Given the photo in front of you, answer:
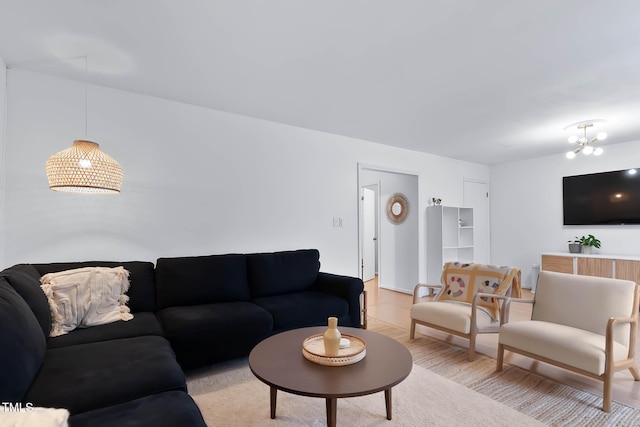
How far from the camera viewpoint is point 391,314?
437cm

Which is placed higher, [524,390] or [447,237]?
[447,237]

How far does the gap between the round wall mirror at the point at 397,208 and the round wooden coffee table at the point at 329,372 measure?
12.9ft

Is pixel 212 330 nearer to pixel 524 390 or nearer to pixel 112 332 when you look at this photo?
pixel 112 332

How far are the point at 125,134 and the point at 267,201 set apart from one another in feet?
5.09

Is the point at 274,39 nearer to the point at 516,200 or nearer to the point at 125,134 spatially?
the point at 125,134

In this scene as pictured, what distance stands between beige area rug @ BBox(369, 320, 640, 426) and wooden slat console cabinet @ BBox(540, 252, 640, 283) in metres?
3.31

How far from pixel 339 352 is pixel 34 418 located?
4.41 feet

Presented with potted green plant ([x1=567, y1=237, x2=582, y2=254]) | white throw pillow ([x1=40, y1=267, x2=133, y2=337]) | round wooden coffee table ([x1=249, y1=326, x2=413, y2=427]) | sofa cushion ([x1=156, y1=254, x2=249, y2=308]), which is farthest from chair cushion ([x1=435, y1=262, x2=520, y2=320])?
potted green plant ([x1=567, y1=237, x2=582, y2=254])

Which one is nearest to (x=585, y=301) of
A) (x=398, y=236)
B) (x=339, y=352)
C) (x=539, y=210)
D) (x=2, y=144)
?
(x=339, y=352)

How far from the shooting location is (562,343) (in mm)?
2246

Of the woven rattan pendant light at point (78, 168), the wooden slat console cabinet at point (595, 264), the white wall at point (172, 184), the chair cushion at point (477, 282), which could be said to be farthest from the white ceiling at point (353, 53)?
the wooden slat console cabinet at point (595, 264)

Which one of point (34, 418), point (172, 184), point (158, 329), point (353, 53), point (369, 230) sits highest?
point (353, 53)

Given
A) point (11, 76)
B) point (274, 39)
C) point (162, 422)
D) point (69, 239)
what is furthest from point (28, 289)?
point (274, 39)

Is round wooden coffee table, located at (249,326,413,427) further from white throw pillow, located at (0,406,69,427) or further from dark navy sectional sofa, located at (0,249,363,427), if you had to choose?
white throw pillow, located at (0,406,69,427)
